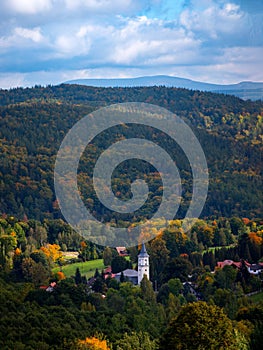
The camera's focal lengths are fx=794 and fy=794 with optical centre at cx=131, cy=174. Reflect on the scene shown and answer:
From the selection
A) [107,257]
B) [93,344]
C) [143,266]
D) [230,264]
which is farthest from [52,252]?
[93,344]

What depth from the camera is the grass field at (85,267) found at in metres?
74.9

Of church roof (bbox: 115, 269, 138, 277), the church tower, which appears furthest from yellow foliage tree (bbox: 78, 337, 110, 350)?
church roof (bbox: 115, 269, 138, 277)

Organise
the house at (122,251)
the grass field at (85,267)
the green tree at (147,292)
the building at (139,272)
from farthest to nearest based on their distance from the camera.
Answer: the house at (122,251), the grass field at (85,267), the building at (139,272), the green tree at (147,292)

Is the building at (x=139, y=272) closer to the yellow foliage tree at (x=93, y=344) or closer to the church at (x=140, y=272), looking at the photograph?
the church at (x=140, y=272)

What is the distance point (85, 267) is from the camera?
78.9 meters

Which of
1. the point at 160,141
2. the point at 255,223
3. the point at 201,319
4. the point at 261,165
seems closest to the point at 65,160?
the point at 160,141

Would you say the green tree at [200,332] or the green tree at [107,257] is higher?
the green tree at [200,332]

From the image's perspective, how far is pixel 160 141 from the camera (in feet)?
509

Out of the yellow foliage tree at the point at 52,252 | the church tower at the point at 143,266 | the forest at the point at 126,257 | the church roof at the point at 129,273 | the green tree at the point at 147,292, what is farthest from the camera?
the yellow foliage tree at the point at 52,252

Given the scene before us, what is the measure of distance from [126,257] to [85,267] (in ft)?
16.0

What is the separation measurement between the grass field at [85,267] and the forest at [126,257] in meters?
0.93

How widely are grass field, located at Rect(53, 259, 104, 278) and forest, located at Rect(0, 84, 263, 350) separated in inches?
36.7

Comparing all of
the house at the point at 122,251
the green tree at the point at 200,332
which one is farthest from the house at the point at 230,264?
the green tree at the point at 200,332

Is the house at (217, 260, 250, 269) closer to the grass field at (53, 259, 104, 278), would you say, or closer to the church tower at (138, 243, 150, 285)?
the church tower at (138, 243, 150, 285)
